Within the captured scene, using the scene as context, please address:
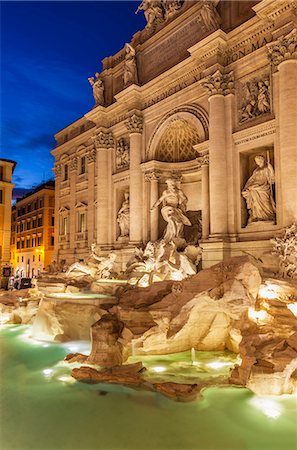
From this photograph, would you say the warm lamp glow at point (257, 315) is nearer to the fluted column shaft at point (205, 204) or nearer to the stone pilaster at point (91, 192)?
the fluted column shaft at point (205, 204)

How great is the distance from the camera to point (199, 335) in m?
10.3

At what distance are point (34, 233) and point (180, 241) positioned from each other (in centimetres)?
2714

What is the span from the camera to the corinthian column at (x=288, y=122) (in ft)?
38.9

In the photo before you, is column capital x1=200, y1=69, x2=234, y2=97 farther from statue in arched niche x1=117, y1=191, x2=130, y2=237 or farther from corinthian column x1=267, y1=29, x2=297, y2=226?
statue in arched niche x1=117, y1=191, x2=130, y2=237

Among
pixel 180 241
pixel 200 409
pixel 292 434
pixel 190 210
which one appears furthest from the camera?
pixel 190 210

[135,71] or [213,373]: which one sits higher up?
[135,71]

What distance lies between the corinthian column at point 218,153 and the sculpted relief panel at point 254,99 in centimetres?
65

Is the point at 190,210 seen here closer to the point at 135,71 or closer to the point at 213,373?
the point at 135,71

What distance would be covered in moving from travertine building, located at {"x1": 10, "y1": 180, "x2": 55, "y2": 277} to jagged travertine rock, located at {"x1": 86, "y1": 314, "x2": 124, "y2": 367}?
87.8 feet

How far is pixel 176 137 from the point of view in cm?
1828

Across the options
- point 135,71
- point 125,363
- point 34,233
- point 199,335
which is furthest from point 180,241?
point 34,233

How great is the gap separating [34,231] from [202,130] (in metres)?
28.4

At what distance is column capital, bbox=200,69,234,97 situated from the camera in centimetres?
→ 1448

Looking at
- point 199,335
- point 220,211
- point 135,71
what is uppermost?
point 135,71
